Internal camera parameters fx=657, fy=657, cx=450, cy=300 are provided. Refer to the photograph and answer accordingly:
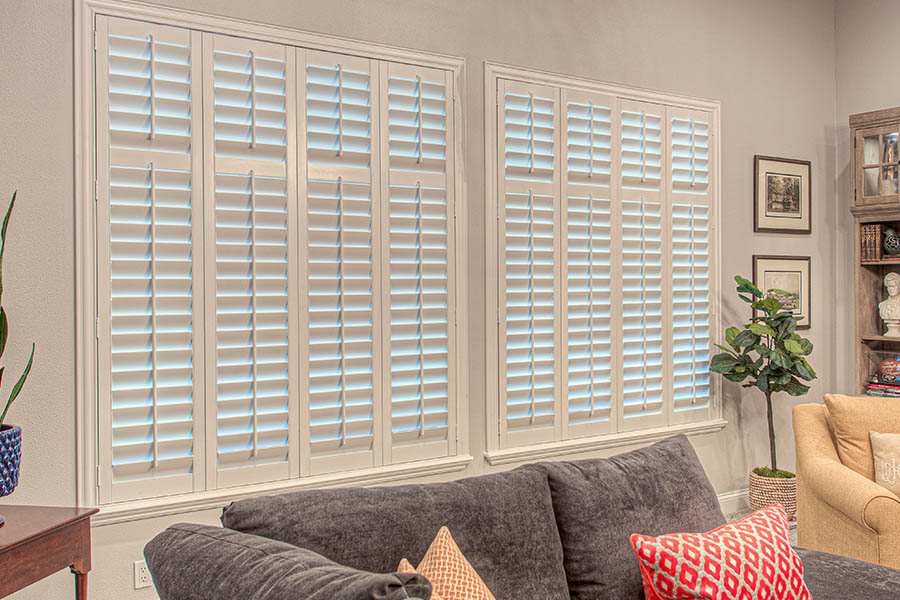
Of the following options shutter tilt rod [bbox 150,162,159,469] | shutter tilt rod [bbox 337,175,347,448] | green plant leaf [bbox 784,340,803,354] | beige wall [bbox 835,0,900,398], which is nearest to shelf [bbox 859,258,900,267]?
beige wall [bbox 835,0,900,398]

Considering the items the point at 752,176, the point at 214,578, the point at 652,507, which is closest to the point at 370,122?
the point at 652,507

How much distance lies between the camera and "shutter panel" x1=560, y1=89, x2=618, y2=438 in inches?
133

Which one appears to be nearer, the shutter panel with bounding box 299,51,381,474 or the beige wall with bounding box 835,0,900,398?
the shutter panel with bounding box 299,51,381,474

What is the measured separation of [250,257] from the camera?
2.65 m

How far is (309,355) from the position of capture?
275 centimetres

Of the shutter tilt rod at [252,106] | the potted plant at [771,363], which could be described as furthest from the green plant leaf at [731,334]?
the shutter tilt rod at [252,106]

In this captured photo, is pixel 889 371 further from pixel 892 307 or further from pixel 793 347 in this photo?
pixel 793 347

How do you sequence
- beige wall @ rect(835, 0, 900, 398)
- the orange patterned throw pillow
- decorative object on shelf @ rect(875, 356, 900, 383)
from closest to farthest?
the orange patterned throw pillow
decorative object on shelf @ rect(875, 356, 900, 383)
beige wall @ rect(835, 0, 900, 398)

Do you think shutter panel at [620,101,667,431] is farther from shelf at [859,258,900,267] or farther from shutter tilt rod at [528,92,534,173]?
shelf at [859,258,900,267]

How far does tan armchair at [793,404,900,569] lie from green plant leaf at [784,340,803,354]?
1.60 ft

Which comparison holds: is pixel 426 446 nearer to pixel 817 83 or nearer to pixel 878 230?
pixel 878 230

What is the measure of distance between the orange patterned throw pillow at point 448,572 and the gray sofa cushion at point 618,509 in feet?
1.44

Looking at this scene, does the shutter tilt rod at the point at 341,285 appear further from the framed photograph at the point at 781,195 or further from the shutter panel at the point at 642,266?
the framed photograph at the point at 781,195

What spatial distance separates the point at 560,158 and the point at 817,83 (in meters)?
2.30
